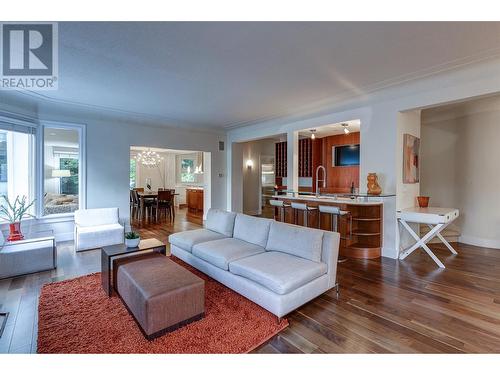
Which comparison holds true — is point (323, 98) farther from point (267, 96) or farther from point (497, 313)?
point (497, 313)

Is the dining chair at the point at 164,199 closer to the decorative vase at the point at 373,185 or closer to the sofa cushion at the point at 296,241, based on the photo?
the sofa cushion at the point at 296,241

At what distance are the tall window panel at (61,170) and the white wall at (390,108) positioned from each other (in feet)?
16.4

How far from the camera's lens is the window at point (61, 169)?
5.13 meters

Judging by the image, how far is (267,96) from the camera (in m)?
4.40

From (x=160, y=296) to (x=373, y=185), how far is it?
3.61m

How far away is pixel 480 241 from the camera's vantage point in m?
4.86

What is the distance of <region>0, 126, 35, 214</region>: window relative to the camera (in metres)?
4.37

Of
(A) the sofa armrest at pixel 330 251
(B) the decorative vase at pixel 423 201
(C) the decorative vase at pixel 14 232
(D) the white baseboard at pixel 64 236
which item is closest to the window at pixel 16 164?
(D) the white baseboard at pixel 64 236

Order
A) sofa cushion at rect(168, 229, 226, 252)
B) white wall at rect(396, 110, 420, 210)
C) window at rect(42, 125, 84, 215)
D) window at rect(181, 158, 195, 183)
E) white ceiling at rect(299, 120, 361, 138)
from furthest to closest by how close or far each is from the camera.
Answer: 1. window at rect(181, 158, 195, 183)
2. white ceiling at rect(299, 120, 361, 138)
3. window at rect(42, 125, 84, 215)
4. white wall at rect(396, 110, 420, 210)
5. sofa cushion at rect(168, 229, 226, 252)

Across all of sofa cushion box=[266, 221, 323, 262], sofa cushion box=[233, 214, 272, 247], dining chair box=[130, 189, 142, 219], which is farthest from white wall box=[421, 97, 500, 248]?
dining chair box=[130, 189, 142, 219]

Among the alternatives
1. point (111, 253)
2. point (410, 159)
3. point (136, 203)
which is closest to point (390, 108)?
point (410, 159)

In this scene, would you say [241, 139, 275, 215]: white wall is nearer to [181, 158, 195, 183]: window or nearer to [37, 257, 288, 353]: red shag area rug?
[181, 158, 195, 183]: window

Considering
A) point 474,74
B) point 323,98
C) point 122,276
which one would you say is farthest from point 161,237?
point 474,74

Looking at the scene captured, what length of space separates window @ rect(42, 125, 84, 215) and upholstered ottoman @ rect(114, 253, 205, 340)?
387 centimetres
